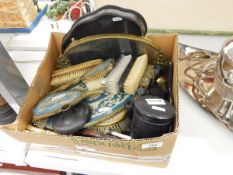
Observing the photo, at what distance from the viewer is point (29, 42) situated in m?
0.79

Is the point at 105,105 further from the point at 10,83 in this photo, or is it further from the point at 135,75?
the point at 10,83

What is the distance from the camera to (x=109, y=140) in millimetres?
438

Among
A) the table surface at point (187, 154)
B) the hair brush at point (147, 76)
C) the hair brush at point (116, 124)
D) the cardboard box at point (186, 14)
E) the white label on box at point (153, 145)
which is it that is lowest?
the table surface at point (187, 154)

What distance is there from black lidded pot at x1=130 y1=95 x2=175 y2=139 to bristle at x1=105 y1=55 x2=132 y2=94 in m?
0.08

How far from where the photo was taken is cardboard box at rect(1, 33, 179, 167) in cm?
43

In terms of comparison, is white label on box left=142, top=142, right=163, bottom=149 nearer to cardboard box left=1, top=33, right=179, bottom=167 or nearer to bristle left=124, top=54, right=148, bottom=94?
cardboard box left=1, top=33, right=179, bottom=167

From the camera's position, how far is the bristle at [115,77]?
1.74 feet

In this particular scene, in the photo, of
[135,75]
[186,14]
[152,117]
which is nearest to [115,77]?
[135,75]

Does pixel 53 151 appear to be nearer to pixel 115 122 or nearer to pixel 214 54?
pixel 115 122

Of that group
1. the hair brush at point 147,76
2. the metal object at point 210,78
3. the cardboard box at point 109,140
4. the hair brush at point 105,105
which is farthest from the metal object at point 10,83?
the metal object at point 210,78

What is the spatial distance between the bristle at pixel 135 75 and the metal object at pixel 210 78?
0.13 metres

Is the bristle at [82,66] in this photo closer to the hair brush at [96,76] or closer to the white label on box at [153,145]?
the hair brush at [96,76]

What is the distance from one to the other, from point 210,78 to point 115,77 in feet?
0.74

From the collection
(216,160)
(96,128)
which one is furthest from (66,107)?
(216,160)
